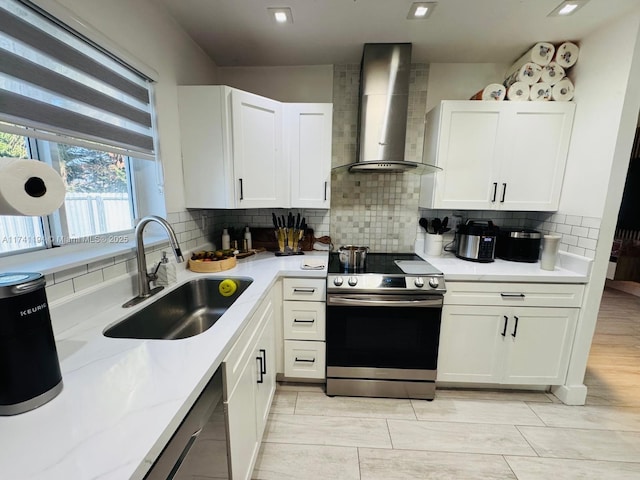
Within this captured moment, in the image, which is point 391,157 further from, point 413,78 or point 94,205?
point 94,205

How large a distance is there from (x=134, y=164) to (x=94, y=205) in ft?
1.23

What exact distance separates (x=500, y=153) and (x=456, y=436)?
1.95 meters

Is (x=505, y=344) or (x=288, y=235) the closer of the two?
(x=505, y=344)

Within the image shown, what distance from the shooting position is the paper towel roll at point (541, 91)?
1939mm

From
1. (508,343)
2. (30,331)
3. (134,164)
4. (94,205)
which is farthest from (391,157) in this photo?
(30,331)

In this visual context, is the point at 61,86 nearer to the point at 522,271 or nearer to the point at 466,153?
the point at 466,153

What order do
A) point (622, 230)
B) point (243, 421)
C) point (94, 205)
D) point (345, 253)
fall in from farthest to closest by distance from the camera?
point (622, 230) < point (345, 253) < point (94, 205) < point (243, 421)

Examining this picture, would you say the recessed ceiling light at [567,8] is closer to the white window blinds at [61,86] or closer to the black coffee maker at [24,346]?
the white window blinds at [61,86]

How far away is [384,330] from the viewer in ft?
6.00

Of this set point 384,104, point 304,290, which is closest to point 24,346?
point 304,290

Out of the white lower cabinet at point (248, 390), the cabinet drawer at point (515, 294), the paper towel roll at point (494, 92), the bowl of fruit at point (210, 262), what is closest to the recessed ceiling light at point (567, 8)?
the paper towel roll at point (494, 92)

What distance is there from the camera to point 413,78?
7.35 feet

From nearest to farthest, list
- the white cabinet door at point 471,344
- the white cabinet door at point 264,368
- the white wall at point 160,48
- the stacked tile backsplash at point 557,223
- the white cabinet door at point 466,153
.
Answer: the white wall at point 160,48
the white cabinet door at point 264,368
the stacked tile backsplash at point 557,223
the white cabinet door at point 471,344
the white cabinet door at point 466,153

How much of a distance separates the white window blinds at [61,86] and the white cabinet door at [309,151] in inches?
39.3
